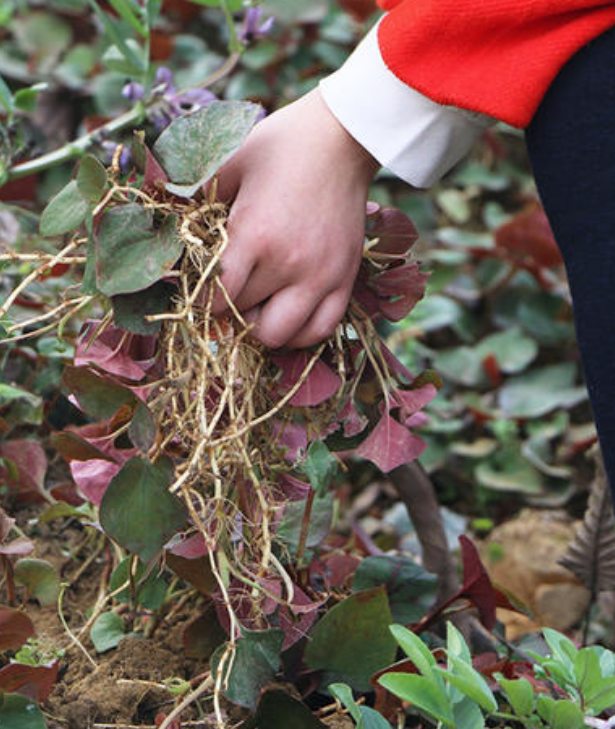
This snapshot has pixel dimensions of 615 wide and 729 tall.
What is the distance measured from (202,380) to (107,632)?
30 centimetres

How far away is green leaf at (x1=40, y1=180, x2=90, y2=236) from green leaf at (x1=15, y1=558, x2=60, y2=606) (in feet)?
1.01

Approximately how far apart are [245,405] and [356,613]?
22 cm

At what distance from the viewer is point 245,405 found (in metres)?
0.87

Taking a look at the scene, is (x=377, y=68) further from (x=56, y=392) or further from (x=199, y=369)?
(x=56, y=392)

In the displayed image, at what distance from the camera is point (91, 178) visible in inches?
33.5

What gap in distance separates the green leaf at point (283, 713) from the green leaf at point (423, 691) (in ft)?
0.43

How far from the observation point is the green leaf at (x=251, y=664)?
2.72 feet

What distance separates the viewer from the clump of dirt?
3.01 ft

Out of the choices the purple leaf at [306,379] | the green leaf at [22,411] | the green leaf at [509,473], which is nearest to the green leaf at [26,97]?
the green leaf at [22,411]

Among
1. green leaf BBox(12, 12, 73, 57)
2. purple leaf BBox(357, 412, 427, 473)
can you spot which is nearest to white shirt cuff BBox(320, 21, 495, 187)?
purple leaf BBox(357, 412, 427, 473)

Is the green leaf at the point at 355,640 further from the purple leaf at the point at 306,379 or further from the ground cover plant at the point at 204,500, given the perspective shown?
the purple leaf at the point at 306,379

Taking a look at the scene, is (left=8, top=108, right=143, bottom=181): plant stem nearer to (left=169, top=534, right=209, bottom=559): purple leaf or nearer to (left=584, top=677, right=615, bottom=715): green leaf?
(left=169, top=534, right=209, bottom=559): purple leaf

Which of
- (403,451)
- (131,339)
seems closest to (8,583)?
(131,339)

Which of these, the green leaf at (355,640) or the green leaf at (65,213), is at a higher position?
the green leaf at (65,213)
